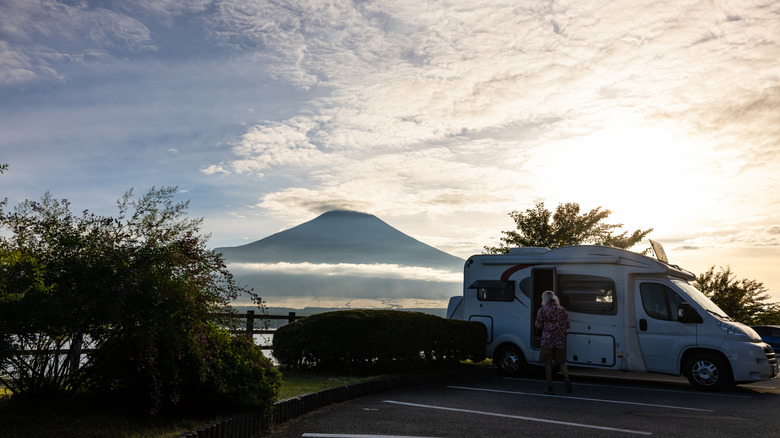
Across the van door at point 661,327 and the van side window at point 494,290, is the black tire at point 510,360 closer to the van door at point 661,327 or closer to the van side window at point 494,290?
the van side window at point 494,290

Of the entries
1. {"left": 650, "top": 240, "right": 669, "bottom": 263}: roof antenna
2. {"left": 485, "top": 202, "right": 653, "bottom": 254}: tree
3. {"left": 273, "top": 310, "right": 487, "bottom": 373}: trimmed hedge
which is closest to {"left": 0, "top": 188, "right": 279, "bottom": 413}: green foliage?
{"left": 273, "top": 310, "right": 487, "bottom": 373}: trimmed hedge

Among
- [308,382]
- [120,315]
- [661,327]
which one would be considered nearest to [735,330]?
[661,327]

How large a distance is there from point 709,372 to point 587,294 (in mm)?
2690

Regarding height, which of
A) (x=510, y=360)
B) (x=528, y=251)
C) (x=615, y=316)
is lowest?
(x=510, y=360)

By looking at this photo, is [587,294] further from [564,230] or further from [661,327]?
[564,230]

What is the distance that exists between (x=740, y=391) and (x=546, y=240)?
1517 cm

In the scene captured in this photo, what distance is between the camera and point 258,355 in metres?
7.67

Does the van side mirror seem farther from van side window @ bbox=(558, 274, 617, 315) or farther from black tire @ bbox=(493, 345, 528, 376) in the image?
black tire @ bbox=(493, 345, 528, 376)

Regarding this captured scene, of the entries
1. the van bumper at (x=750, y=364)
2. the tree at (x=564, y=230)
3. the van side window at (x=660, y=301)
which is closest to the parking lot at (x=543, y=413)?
the van bumper at (x=750, y=364)

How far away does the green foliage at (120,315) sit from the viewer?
628cm

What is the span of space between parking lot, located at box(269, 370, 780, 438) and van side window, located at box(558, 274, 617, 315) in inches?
62.6

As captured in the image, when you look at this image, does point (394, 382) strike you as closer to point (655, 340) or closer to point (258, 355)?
point (258, 355)

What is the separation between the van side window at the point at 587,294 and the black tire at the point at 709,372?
1.71 metres

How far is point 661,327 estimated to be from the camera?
40.5 ft
